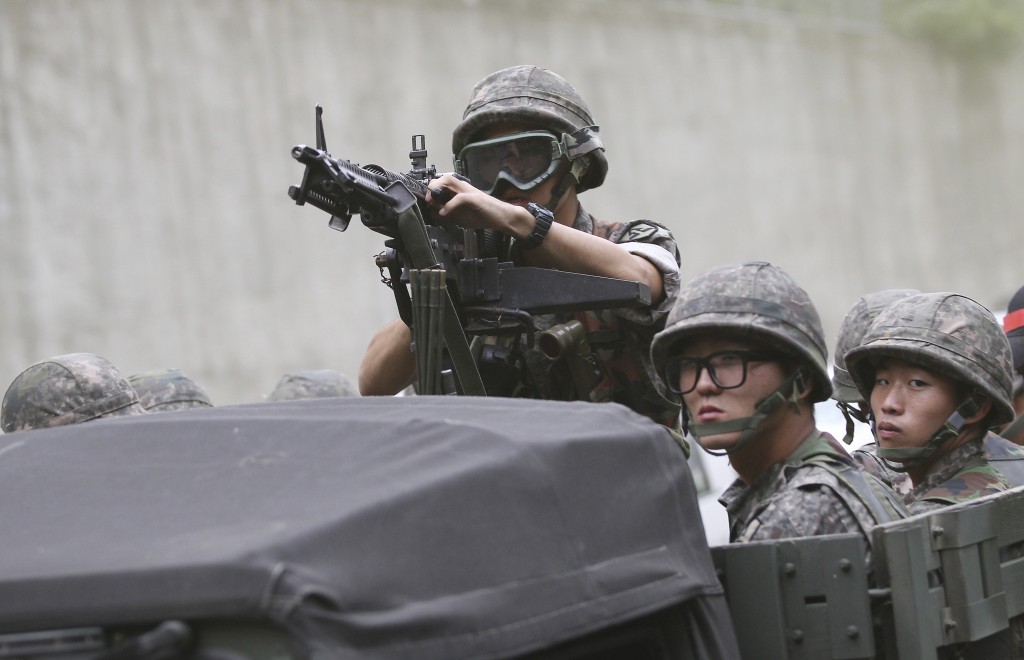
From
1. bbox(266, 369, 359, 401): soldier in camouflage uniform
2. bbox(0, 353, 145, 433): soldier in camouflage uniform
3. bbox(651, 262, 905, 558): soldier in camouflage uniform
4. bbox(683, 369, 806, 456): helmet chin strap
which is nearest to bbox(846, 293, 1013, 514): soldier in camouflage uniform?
bbox(651, 262, 905, 558): soldier in camouflage uniform

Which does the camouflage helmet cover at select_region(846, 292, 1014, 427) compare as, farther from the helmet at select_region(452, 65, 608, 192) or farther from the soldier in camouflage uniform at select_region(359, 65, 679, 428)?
the helmet at select_region(452, 65, 608, 192)

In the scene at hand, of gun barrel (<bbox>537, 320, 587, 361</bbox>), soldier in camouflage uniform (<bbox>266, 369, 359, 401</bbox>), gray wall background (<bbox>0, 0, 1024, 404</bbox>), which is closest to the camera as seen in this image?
gun barrel (<bbox>537, 320, 587, 361</bbox>)

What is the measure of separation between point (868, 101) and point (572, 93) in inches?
829

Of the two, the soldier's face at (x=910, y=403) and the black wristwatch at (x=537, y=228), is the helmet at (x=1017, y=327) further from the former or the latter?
the black wristwatch at (x=537, y=228)

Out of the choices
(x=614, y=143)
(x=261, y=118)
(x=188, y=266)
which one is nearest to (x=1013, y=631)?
(x=188, y=266)

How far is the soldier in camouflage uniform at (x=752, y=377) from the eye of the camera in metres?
3.59

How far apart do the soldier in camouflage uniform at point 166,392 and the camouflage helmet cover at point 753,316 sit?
3.57m

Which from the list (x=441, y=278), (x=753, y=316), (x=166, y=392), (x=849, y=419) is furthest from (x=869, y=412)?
(x=166, y=392)

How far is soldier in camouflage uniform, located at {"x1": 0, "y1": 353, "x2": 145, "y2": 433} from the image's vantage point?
208 inches

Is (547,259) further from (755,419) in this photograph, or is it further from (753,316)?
(755,419)

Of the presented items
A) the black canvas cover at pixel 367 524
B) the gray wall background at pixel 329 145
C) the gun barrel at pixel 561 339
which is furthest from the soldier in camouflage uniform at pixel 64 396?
the gray wall background at pixel 329 145

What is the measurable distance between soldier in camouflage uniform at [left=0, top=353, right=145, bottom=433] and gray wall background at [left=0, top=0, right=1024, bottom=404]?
9.10 metres

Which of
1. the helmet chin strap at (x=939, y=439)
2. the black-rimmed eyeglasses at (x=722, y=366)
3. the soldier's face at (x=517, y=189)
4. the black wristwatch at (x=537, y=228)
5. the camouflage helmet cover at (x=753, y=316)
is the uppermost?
the soldier's face at (x=517, y=189)

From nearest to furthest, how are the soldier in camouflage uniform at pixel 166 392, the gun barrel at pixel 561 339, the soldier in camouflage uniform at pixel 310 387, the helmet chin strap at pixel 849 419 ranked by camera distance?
the gun barrel at pixel 561 339
the helmet chin strap at pixel 849 419
the soldier in camouflage uniform at pixel 166 392
the soldier in camouflage uniform at pixel 310 387
